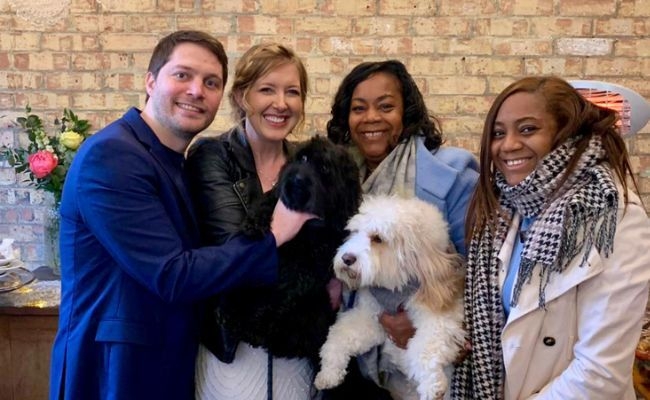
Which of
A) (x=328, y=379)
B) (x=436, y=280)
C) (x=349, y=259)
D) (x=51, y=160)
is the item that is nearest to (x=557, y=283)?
(x=436, y=280)

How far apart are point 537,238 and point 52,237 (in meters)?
2.08

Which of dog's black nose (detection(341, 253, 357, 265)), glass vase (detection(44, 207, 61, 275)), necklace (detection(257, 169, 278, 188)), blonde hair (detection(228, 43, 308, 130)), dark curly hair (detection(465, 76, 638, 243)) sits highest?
blonde hair (detection(228, 43, 308, 130))

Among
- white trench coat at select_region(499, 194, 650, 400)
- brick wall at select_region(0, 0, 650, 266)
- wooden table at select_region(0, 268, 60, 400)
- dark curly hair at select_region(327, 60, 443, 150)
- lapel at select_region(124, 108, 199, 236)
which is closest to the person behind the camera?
white trench coat at select_region(499, 194, 650, 400)

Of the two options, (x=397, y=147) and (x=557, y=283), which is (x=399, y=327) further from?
(x=397, y=147)

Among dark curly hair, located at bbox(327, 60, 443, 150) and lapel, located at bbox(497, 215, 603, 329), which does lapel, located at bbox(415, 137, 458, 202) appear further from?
lapel, located at bbox(497, 215, 603, 329)

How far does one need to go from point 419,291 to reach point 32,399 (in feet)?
5.75

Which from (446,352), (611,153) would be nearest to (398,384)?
(446,352)

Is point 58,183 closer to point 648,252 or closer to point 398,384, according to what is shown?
point 398,384

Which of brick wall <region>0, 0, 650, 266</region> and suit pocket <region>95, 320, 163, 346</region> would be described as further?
brick wall <region>0, 0, 650, 266</region>

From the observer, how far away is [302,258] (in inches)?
58.7

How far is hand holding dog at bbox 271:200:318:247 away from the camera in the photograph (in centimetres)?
142

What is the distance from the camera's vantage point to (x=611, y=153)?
132 cm

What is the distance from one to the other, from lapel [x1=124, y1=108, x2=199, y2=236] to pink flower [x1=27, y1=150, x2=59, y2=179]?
99 cm

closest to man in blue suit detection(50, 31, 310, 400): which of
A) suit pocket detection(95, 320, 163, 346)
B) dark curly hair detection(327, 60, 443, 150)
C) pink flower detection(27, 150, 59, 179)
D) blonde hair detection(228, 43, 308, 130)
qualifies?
suit pocket detection(95, 320, 163, 346)
